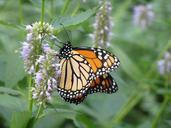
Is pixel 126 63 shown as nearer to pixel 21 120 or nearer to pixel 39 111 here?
pixel 39 111

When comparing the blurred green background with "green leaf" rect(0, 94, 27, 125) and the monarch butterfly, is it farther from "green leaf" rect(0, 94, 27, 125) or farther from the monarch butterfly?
the monarch butterfly

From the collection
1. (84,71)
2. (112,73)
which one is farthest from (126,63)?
(84,71)

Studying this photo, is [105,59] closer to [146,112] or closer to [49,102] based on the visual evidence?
[49,102]

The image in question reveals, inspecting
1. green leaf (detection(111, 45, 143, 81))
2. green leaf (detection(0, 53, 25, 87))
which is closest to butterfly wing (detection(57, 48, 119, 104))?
green leaf (detection(0, 53, 25, 87))

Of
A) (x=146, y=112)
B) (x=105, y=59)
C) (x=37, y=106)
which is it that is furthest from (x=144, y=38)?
(x=37, y=106)

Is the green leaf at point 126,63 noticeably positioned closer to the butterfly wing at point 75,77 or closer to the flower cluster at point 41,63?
the butterfly wing at point 75,77

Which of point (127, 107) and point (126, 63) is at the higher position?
point (126, 63)

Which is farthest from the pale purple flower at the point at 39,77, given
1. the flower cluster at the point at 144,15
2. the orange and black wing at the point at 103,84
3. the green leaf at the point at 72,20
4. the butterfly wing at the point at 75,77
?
the flower cluster at the point at 144,15
